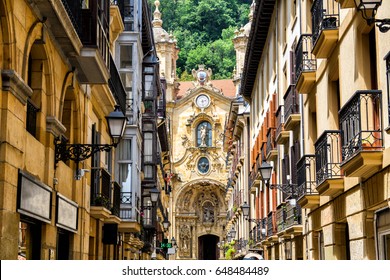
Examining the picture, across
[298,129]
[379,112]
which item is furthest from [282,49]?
[379,112]

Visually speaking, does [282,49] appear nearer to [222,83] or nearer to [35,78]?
[35,78]

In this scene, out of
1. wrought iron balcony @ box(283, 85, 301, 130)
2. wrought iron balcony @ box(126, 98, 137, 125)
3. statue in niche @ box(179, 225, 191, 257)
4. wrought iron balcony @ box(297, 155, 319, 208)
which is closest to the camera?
wrought iron balcony @ box(297, 155, 319, 208)

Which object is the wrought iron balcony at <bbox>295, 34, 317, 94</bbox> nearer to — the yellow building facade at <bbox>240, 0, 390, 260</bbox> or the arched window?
the yellow building facade at <bbox>240, 0, 390, 260</bbox>

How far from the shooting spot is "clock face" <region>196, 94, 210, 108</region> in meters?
92.1

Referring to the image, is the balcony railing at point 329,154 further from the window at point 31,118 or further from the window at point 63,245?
the window at point 63,245

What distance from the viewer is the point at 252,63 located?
3800cm

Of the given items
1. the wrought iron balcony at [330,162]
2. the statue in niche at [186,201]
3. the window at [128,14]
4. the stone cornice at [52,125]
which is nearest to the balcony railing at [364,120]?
the wrought iron balcony at [330,162]

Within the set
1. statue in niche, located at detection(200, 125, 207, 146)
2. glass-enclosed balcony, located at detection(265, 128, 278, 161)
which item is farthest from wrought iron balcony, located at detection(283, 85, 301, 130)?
statue in niche, located at detection(200, 125, 207, 146)

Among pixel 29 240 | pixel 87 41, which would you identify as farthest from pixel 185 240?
pixel 29 240

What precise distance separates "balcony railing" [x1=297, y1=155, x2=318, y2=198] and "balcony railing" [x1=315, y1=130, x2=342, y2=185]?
1.94 m

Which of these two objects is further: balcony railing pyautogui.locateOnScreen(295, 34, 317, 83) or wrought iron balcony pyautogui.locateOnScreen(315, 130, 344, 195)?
balcony railing pyautogui.locateOnScreen(295, 34, 317, 83)

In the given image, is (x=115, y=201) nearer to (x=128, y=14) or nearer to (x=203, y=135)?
(x=128, y=14)

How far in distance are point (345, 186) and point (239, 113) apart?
37.6 m

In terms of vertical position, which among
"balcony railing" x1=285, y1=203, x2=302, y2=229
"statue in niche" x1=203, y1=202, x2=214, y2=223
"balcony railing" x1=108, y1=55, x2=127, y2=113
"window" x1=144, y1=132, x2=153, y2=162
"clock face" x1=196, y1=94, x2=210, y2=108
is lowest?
"balcony railing" x1=285, y1=203, x2=302, y2=229
